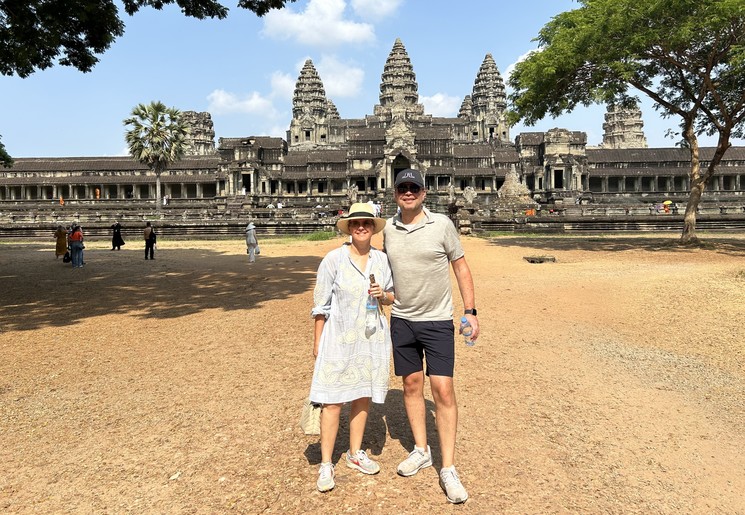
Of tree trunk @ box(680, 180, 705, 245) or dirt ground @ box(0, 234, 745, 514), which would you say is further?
tree trunk @ box(680, 180, 705, 245)

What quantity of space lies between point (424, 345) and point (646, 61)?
24.0 meters

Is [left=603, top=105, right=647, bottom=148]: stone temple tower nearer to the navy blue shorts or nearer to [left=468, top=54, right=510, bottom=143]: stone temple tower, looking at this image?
[left=468, top=54, right=510, bottom=143]: stone temple tower

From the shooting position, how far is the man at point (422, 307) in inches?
126

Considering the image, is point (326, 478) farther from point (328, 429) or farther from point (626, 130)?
point (626, 130)

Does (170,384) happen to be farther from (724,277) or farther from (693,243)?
(693,243)

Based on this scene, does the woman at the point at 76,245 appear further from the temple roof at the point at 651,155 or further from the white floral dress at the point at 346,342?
the temple roof at the point at 651,155

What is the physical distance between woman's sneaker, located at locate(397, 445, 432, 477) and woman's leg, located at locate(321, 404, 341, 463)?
51 centimetres

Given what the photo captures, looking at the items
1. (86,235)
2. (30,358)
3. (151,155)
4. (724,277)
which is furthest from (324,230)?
(30,358)

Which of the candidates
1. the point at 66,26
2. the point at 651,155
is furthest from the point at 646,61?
the point at 651,155

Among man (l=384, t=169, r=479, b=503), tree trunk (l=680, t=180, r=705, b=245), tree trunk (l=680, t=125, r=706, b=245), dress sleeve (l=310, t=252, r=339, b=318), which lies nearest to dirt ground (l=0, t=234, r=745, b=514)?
man (l=384, t=169, r=479, b=503)

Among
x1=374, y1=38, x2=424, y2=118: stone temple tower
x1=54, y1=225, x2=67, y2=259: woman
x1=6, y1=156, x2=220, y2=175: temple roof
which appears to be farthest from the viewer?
x1=374, y1=38, x2=424, y2=118: stone temple tower

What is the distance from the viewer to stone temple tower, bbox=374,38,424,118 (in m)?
71.8

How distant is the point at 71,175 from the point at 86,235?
35.1 m

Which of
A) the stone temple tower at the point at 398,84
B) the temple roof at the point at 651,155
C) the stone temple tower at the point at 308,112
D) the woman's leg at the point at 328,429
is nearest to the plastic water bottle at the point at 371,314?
the woman's leg at the point at 328,429
